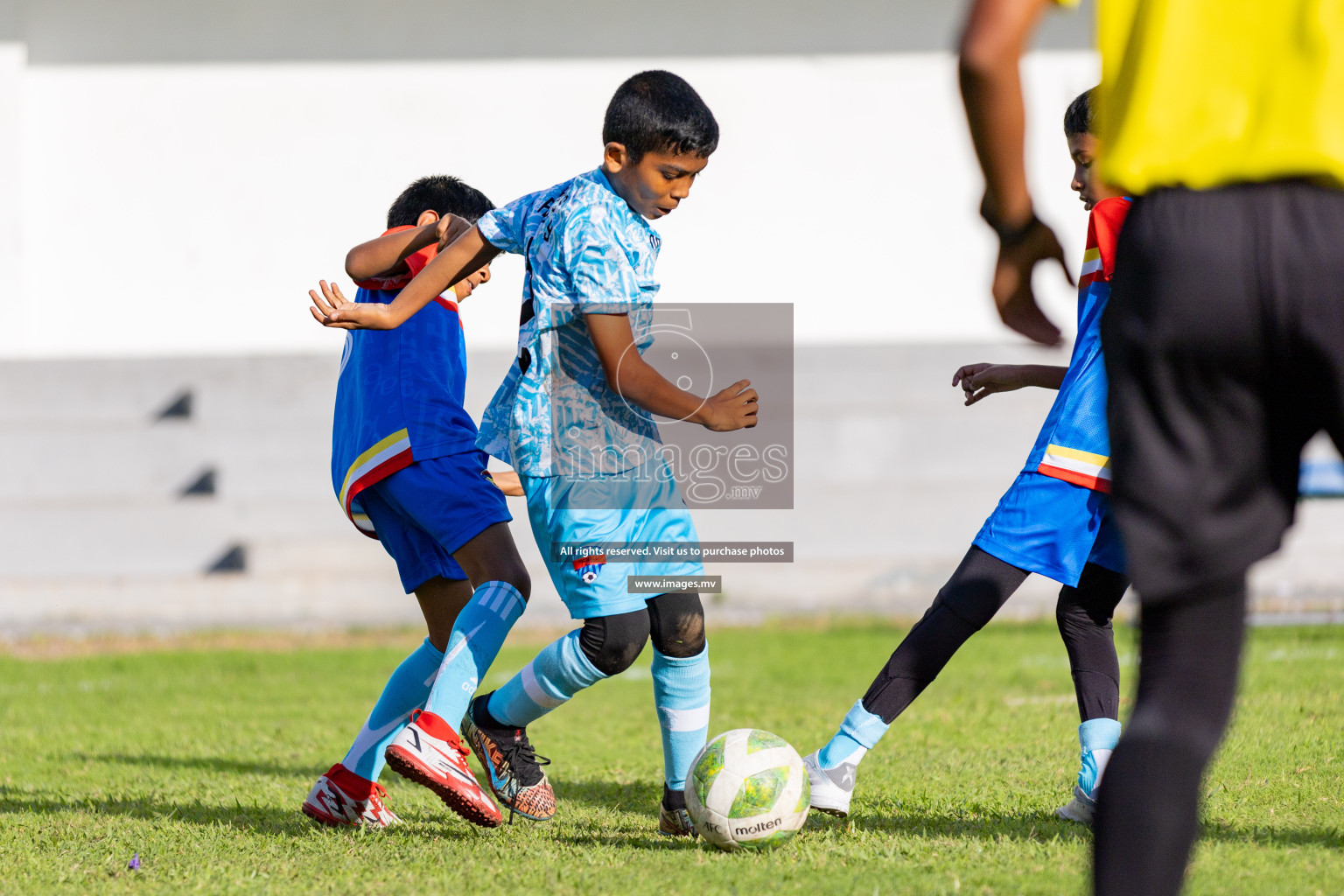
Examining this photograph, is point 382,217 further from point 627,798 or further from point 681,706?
point 681,706

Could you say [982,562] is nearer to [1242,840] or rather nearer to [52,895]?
[1242,840]

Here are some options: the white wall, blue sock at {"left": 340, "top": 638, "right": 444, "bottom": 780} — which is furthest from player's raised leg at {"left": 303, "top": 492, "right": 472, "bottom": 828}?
the white wall


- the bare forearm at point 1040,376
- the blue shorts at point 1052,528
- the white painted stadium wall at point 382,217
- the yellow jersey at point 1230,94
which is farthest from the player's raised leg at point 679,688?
the white painted stadium wall at point 382,217

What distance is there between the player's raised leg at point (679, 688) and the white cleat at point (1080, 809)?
0.91 metres

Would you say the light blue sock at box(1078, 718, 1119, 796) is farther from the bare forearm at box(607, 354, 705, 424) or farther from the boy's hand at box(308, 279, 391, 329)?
the boy's hand at box(308, 279, 391, 329)

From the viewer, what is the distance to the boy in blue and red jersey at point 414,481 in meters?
3.49

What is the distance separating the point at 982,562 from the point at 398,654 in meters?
6.18

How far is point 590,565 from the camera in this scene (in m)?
3.19

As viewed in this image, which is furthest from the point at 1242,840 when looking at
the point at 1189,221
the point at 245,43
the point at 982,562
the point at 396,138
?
the point at 245,43

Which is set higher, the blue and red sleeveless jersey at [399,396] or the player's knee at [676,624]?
the blue and red sleeveless jersey at [399,396]

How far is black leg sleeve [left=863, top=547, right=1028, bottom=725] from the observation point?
3.29m

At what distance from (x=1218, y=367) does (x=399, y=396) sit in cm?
250

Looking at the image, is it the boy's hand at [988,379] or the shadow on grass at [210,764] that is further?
the shadow on grass at [210,764]

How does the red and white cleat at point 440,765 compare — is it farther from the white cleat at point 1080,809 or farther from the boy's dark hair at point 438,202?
the boy's dark hair at point 438,202
